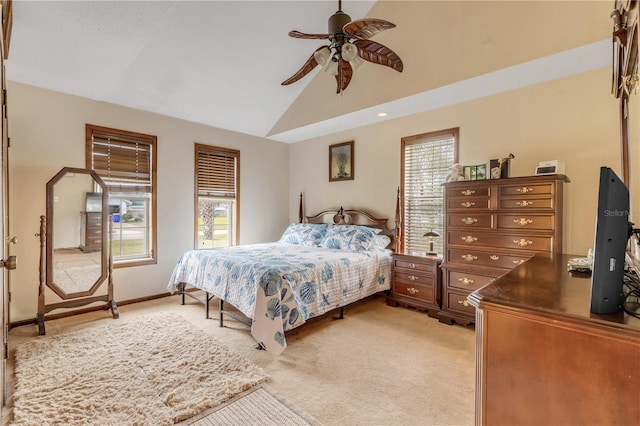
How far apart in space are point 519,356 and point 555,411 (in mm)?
150

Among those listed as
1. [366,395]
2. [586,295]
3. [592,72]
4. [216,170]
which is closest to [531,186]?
[592,72]

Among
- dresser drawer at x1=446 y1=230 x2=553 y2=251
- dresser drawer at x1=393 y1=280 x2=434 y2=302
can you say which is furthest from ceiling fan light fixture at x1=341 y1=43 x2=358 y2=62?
dresser drawer at x1=393 y1=280 x2=434 y2=302

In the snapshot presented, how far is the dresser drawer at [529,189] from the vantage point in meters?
2.73

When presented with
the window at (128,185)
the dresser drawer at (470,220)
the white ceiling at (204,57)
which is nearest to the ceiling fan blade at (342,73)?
the white ceiling at (204,57)

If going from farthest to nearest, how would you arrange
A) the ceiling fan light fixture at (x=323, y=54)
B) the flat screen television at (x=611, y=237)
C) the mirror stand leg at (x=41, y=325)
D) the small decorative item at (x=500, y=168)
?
the small decorative item at (x=500, y=168) → the mirror stand leg at (x=41, y=325) → the ceiling fan light fixture at (x=323, y=54) → the flat screen television at (x=611, y=237)

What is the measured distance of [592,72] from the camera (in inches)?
114

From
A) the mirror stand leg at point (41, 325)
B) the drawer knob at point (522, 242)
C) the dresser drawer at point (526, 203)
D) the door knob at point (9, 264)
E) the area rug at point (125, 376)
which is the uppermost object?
the dresser drawer at point (526, 203)

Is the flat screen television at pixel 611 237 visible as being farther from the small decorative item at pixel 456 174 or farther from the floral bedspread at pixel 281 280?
the small decorative item at pixel 456 174

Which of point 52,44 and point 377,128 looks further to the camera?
point 377,128

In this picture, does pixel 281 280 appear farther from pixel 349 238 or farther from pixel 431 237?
pixel 431 237

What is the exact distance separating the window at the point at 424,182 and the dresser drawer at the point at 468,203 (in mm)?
680

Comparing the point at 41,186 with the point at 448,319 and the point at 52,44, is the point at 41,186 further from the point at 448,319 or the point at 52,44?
the point at 448,319

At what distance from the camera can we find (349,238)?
13.9ft

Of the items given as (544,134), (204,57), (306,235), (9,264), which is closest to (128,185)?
(204,57)
